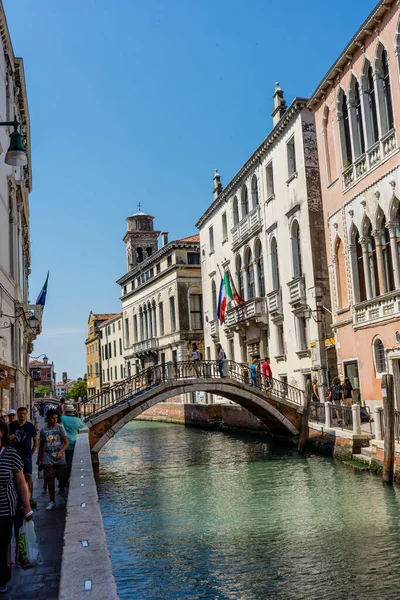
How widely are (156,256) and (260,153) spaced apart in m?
18.9

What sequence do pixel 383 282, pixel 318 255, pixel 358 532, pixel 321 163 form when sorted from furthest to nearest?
pixel 318 255
pixel 321 163
pixel 383 282
pixel 358 532

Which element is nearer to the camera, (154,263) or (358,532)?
(358,532)

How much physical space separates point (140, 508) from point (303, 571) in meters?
5.73

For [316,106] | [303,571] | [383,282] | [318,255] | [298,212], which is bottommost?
[303,571]

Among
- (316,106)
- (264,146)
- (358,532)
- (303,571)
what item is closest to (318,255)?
(316,106)

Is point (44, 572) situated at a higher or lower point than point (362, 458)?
higher

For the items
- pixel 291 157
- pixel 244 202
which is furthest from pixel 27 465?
pixel 244 202

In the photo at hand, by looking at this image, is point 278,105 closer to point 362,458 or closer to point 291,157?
point 291,157

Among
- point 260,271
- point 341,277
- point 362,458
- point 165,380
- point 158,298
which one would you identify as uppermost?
point 158,298

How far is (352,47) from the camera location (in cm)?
1798

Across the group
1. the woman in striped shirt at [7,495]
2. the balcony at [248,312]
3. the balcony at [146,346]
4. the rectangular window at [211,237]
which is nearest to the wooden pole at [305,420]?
the balcony at [248,312]

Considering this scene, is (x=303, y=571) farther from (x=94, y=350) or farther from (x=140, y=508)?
(x=94, y=350)

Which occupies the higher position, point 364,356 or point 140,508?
point 364,356

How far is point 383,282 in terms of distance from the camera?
56.1 ft
